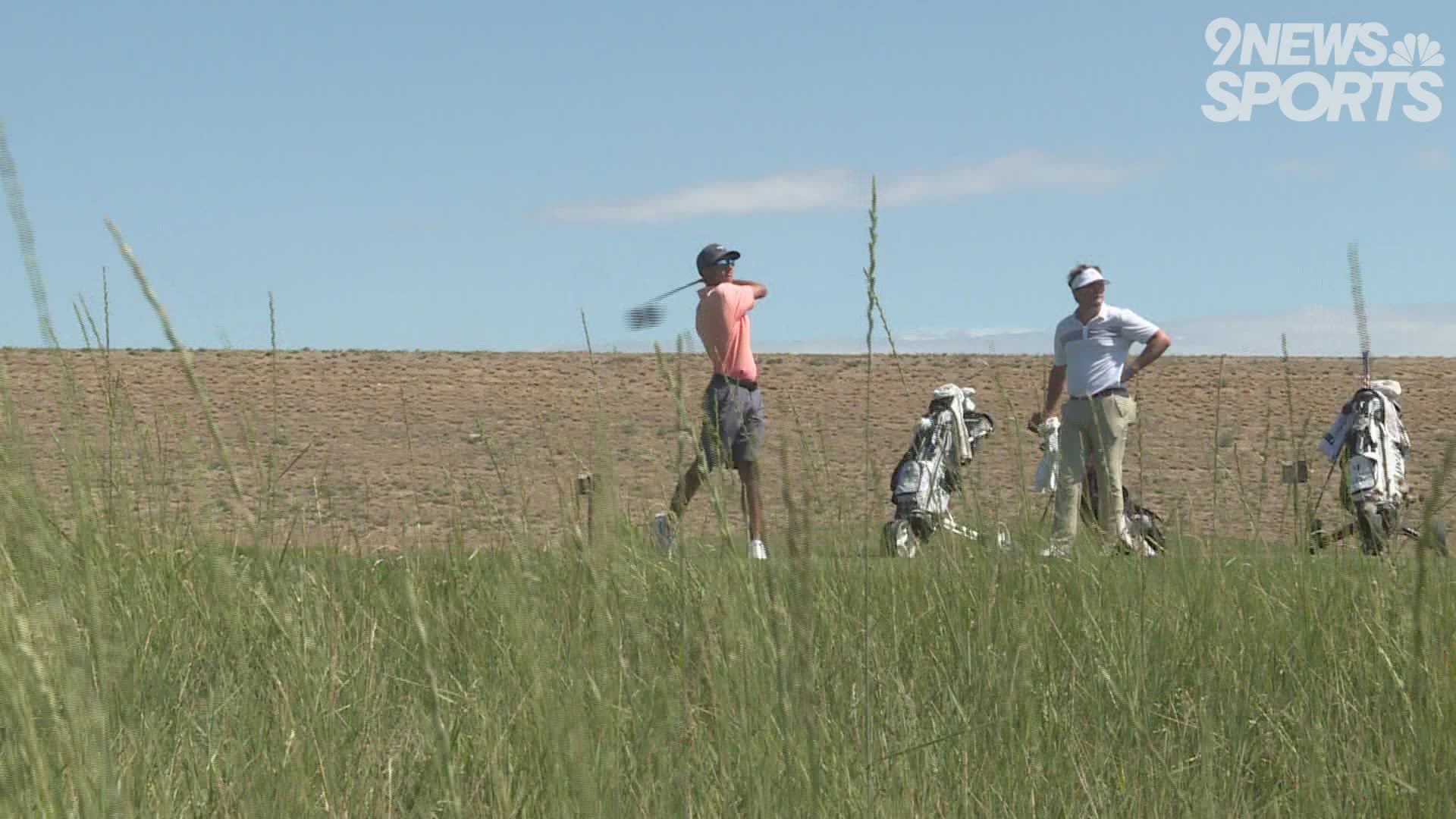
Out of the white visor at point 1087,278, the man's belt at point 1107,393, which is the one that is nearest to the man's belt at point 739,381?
the man's belt at point 1107,393

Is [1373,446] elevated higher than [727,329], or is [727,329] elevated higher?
[727,329]

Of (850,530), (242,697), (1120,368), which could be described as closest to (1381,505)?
(1120,368)

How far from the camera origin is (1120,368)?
8.23 m

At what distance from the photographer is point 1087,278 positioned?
8.30m

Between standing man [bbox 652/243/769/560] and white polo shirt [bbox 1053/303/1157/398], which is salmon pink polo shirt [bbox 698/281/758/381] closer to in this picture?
standing man [bbox 652/243/769/560]

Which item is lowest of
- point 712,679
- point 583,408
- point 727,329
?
point 583,408

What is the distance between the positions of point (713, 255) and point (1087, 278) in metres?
2.11

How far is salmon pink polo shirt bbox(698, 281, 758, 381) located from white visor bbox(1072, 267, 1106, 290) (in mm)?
1874

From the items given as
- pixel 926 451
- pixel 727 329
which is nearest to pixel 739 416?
pixel 727 329

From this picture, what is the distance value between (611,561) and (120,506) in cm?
306

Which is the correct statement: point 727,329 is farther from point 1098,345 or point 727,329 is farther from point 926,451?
point 926,451

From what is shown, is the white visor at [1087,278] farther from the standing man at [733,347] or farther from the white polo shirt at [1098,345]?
the standing man at [733,347]

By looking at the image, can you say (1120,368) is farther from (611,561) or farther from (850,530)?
(611,561)

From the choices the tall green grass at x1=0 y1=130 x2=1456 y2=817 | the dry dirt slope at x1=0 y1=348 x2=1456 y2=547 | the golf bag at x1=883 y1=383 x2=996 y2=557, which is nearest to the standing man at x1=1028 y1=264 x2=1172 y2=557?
the golf bag at x1=883 y1=383 x2=996 y2=557
